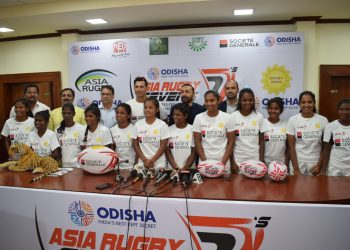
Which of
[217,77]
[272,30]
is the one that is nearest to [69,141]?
[217,77]

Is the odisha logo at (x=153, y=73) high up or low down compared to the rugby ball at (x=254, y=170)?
up

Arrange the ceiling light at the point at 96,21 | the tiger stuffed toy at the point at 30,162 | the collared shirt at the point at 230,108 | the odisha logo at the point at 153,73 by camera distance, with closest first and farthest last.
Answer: the tiger stuffed toy at the point at 30,162
the collared shirt at the point at 230,108
the ceiling light at the point at 96,21
the odisha logo at the point at 153,73

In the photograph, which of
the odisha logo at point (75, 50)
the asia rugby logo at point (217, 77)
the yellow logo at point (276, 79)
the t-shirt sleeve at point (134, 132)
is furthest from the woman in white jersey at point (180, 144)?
the odisha logo at point (75, 50)

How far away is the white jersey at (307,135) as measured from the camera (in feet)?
8.68

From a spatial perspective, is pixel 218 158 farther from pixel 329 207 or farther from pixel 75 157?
pixel 75 157

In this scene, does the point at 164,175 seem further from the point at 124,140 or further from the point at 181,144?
the point at 124,140

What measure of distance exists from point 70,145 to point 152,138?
0.88m

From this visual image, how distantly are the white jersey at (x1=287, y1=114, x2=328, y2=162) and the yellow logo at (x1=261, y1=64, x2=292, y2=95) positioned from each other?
1315 mm

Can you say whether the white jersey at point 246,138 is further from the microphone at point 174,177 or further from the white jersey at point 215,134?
the microphone at point 174,177

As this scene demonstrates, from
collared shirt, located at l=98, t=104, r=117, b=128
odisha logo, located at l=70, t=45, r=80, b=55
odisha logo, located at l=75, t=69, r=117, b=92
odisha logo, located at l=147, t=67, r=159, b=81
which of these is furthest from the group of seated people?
odisha logo, located at l=70, t=45, r=80, b=55

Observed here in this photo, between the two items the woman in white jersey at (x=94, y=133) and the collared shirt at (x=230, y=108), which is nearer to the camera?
the woman in white jersey at (x=94, y=133)

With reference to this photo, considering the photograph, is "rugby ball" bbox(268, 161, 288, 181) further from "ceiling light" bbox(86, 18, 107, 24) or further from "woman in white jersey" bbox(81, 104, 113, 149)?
"ceiling light" bbox(86, 18, 107, 24)

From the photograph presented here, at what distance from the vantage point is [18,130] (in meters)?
3.07

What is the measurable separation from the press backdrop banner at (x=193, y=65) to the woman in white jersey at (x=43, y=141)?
5.71 ft
